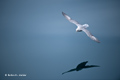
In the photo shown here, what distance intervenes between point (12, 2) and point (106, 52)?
1397mm

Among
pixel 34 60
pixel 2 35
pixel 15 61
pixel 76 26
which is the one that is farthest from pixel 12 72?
pixel 76 26

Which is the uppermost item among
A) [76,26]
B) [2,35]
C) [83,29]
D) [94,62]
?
[2,35]

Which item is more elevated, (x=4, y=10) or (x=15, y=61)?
(x=4, y=10)

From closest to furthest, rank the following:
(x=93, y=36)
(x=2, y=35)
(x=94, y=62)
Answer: (x=93, y=36), (x=94, y=62), (x=2, y=35)

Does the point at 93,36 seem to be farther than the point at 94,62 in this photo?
No

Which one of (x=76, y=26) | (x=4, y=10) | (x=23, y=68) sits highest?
(x=4, y=10)

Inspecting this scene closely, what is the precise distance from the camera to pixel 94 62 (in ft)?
5.68

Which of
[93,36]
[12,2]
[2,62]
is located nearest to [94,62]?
[93,36]

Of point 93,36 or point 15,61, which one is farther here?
point 15,61

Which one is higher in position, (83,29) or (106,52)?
(83,29)

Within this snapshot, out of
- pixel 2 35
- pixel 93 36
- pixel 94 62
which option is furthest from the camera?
pixel 2 35

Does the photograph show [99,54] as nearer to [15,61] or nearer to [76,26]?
[76,26]

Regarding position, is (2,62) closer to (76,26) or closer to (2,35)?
(2,35)

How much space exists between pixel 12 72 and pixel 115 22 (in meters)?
1.45
